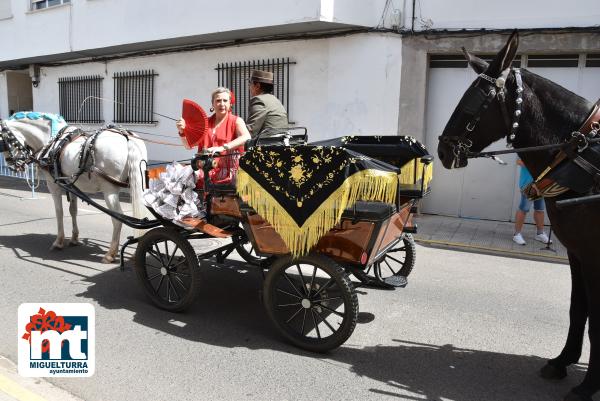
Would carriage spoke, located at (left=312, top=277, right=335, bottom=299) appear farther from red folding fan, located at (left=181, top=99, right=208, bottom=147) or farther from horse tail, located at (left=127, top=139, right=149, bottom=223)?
horse tail, located at (left=127, top=139, right=149, bottom=223)

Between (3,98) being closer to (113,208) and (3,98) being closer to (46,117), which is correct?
(46,117)

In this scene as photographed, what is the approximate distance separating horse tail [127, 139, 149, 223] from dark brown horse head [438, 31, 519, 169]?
353cm

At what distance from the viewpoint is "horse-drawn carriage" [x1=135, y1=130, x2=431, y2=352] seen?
3.49 metres

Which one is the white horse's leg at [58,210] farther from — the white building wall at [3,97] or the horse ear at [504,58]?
the white building wall at [3,97]

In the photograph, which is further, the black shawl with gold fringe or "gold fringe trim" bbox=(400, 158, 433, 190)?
"gold fringe trim" bbox=(400, 158, 433, 190)

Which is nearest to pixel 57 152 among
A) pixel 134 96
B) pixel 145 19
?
pixel 145 19

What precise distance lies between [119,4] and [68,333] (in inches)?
402

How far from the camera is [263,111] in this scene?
4809 millimetres

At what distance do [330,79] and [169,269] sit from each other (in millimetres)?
6032

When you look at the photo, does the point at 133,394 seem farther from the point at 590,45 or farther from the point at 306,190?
the point at 590,45

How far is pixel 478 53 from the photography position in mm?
8508

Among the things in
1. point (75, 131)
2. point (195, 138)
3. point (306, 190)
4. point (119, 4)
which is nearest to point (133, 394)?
point (306, 190)

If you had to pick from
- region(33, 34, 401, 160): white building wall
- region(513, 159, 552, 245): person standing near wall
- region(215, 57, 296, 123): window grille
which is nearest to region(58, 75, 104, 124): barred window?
region(33, 34, 401, 160): white building wall

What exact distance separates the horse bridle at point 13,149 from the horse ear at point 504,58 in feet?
18.6
